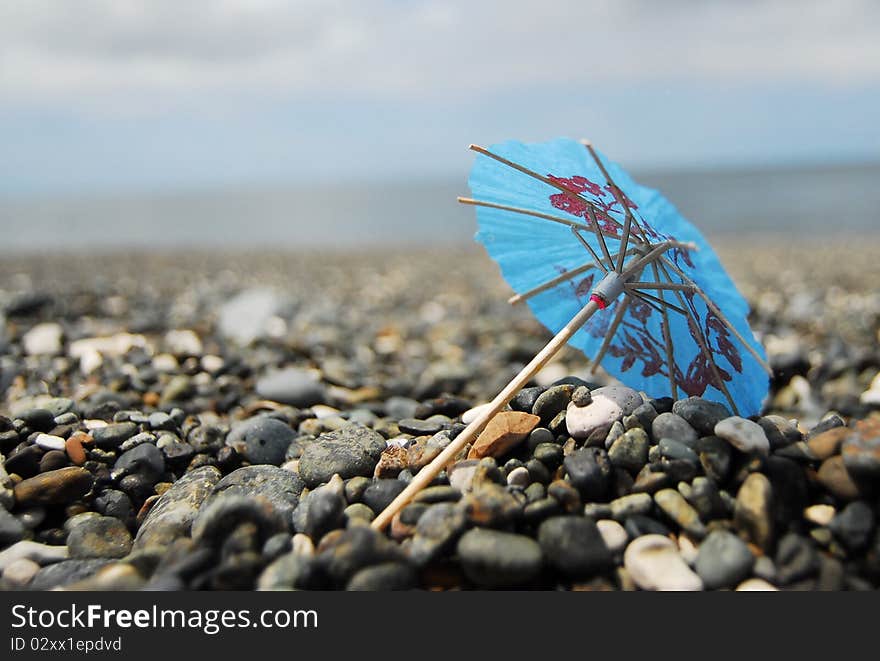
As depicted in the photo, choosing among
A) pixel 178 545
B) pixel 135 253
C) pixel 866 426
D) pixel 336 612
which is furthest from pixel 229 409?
pixel 135 253

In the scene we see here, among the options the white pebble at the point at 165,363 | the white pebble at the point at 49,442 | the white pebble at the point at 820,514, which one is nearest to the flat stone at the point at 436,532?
the white pebble at the point at 820,514

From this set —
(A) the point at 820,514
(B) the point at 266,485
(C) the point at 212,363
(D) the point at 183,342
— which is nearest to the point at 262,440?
(B) the point at 266,485

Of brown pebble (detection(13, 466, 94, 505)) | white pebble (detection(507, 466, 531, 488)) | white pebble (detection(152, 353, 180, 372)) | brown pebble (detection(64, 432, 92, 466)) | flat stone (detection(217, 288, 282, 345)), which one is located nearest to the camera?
white pebble (detection(507, 466, 531, 488))

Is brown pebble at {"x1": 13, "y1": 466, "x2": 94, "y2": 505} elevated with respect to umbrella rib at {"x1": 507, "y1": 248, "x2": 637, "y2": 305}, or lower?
lower

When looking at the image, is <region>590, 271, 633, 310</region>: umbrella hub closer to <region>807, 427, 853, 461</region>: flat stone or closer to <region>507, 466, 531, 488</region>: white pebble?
<region>507, 466, 531, 488</region>: white pebble

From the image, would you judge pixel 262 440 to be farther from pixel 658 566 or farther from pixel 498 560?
pixel 658 566

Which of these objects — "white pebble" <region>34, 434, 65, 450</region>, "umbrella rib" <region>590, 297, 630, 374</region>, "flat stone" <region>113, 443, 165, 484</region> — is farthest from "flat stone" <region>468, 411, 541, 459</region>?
"white pebble" <region>34, 434, 65, 450</region>

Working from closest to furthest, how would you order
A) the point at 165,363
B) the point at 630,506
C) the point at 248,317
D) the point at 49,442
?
the point at 630,506
the point at 49,442
the point at 165,363
the point at 248,317
